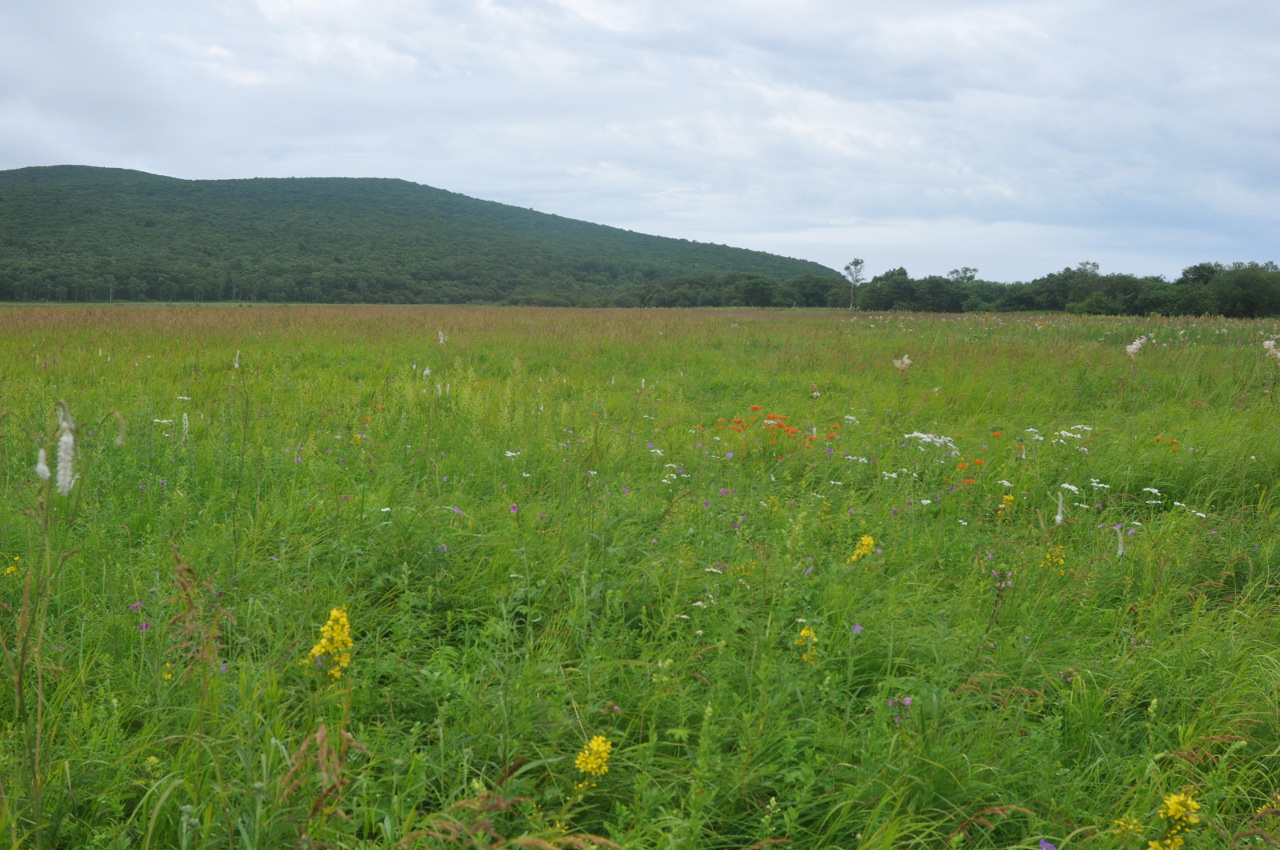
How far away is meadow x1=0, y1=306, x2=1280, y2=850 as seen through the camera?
162 centimetres

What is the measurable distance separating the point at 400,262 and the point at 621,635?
86.6 metres

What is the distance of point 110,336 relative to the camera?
31.9 feet

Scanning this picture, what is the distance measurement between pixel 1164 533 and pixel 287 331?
1176 centimetres

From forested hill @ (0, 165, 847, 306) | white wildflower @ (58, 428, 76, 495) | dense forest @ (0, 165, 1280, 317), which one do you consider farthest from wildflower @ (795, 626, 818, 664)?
forested hill @ (0, 165, 847, 306)

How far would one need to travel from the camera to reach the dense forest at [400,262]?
41.1 m

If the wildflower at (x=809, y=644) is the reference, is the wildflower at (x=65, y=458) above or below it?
above

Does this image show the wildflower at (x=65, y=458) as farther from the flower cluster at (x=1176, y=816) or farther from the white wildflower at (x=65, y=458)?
the flower cluster at (x=1176, y=816)

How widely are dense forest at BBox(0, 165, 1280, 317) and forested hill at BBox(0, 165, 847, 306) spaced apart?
0.92 ft

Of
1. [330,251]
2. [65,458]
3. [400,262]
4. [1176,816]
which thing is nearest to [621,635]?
[1176,816]

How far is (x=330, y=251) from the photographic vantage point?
3356 inches

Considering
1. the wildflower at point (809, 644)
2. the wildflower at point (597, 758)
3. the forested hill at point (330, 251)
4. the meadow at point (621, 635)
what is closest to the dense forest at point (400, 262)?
the forested hill at point (330, 251)

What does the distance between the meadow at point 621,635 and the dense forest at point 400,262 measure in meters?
28.8

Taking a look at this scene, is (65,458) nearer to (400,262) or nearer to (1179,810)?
(1179,810)

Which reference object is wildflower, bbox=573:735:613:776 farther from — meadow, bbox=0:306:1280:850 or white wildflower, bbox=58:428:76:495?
white wildflower, bbox=58:428:76:495
